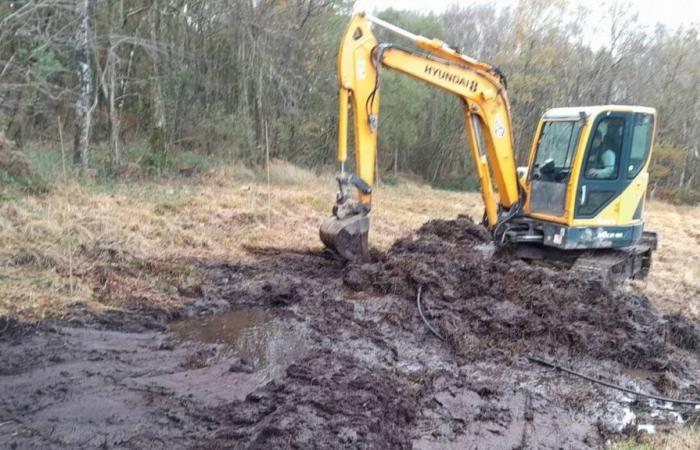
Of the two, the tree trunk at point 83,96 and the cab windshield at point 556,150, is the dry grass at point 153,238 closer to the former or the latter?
the tree trunk at point 83,96

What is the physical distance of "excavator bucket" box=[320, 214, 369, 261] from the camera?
7.92m

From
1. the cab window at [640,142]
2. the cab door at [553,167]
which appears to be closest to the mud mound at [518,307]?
the cab door at [553,167]

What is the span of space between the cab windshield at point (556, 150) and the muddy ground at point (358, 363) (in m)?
1.54

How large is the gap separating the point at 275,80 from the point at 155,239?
11.8 metres

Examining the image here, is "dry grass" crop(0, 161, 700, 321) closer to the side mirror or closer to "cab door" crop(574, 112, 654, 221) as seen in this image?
"cab door" crop(574, 112, 654, 221)

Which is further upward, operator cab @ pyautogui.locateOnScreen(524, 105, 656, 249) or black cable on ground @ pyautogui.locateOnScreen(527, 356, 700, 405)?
operator cab @ pyautogui.locateOnScreen(524, 105, 656, 249)

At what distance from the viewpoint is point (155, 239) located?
28.9 ft

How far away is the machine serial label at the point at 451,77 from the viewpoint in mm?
8159

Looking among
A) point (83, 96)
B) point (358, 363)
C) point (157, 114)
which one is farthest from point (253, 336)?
point (157, 114)

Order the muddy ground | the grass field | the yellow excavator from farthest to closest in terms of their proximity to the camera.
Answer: the yellow excavator → the grass field → the muddy ground

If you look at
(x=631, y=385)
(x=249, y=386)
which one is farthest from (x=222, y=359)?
(x=631, y=385)

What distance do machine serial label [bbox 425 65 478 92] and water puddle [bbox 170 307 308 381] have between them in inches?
146

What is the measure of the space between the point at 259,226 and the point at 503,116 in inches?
173

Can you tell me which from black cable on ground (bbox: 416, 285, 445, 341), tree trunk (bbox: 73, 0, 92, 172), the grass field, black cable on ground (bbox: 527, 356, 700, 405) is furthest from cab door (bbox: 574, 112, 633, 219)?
tree trunk (bbox: 73, 0, 92, 172)
